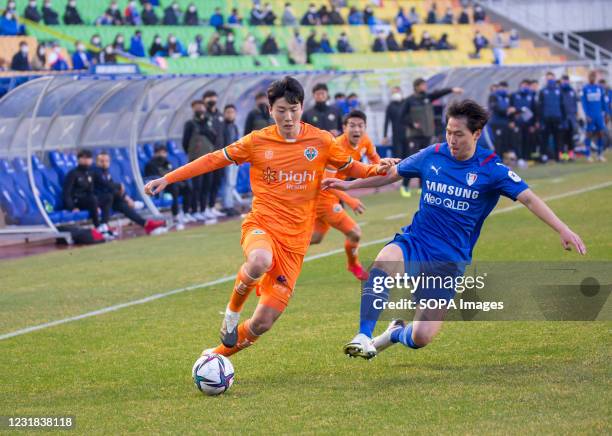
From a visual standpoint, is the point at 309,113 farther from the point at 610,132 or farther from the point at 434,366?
the point at 610,132

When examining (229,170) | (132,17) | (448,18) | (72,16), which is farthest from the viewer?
(448,18)

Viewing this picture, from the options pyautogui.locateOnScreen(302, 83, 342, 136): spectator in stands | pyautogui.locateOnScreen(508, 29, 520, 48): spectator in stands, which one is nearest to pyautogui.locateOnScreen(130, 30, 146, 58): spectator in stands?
pyautogui.locateOnScreen(302, 83, 342, 136): spectator in stands

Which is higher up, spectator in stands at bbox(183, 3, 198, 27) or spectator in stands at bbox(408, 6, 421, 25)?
spectator in stands at bbox(183, 3, 198, 27)

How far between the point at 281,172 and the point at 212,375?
1.59 meters

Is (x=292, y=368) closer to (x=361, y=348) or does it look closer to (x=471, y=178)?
(x=361, y=348)

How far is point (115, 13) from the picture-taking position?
110 ft

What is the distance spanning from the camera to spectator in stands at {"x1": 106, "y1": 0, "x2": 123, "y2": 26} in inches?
1316

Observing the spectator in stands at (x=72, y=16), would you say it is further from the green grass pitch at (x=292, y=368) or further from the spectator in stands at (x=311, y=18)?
the green grass pitch at (x=292, y=368)

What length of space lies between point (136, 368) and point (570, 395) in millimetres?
3179

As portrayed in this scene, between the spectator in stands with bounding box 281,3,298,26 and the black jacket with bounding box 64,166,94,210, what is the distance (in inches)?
843

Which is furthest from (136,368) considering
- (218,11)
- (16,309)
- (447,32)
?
(447,32)

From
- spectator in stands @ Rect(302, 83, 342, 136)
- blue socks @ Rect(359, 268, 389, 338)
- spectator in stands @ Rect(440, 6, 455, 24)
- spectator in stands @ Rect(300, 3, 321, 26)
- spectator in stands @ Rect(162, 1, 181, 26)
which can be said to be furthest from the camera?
spectator in stands @ Rect(440, 6, 455, 24)

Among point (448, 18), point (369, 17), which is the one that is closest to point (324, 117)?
point (369, 17)

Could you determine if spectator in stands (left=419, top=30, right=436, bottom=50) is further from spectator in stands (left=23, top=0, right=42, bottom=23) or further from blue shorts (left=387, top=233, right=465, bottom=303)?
blue shorts (left=387, top=233, right=465, bottom=303)
